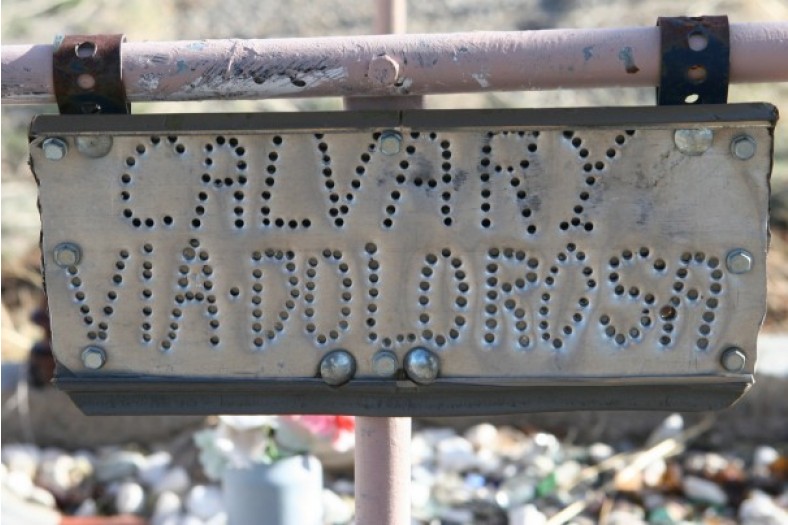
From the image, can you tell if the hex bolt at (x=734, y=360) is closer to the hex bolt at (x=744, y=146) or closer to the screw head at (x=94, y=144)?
the hex bolt at (x=744, y=146)

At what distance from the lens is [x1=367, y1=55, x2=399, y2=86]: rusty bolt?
4.25ft

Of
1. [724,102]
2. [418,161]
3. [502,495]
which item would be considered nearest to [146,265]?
[418,161]

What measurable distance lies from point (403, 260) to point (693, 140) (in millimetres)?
304

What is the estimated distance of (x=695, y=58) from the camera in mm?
1278

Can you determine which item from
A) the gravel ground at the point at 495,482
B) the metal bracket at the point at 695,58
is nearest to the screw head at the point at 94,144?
the metal bracket at the point at 695,58

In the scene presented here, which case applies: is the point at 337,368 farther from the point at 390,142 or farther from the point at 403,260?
the point at 390,142

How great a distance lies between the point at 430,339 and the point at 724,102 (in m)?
0.37

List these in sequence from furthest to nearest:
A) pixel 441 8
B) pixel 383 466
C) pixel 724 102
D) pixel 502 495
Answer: pixel 441 8
pixel 502 495
pixel 383 466
pixel 724 102

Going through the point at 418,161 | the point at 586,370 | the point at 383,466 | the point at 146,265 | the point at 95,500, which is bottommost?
the point at 95,500

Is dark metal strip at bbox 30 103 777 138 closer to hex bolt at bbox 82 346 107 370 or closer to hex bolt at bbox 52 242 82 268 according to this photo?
hex bolt at bbox 52 242 82 268

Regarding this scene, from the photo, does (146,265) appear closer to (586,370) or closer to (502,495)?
(586,370)

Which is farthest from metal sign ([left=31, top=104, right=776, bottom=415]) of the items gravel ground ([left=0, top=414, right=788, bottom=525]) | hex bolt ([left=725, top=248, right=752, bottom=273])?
gravel ground ([left=0, top=414, right=788, bottom=525])

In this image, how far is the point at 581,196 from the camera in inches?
51.4

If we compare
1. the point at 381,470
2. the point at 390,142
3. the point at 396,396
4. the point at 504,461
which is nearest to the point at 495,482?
the point at 504,461
